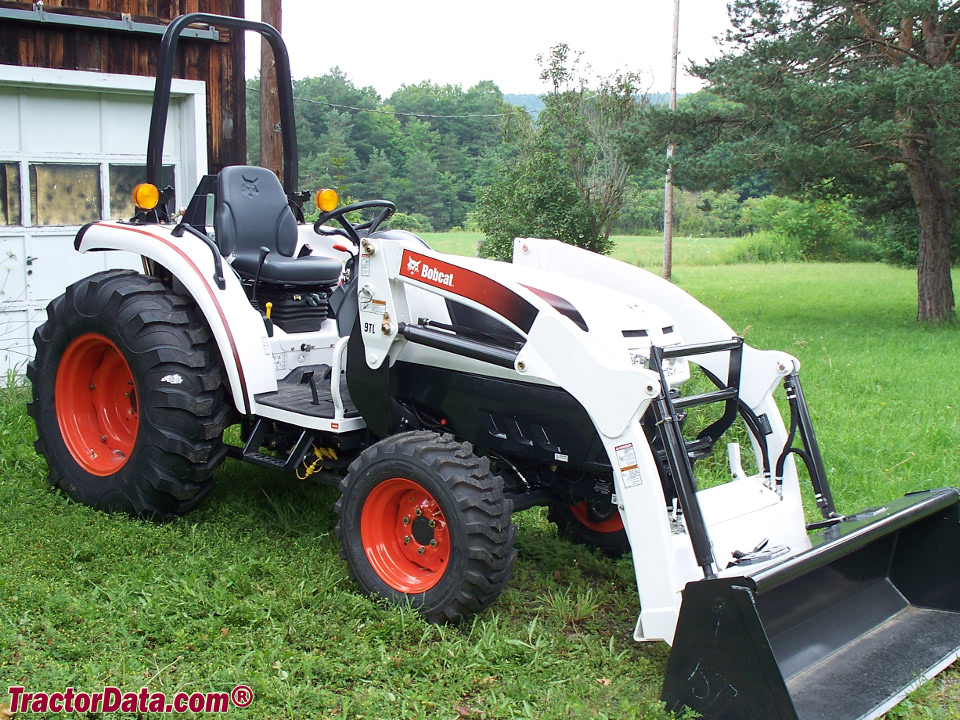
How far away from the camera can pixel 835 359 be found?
973 centimetres

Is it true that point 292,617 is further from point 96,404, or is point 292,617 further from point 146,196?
point 146,196

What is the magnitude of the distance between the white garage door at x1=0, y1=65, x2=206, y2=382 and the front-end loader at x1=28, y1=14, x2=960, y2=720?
3.02m

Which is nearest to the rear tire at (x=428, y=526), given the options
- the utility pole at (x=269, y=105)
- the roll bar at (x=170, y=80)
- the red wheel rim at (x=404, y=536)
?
the red wheel rim at (x=404, y=536)

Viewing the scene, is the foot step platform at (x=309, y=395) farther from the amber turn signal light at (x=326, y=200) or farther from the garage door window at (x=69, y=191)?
the garage door window at (x=69, y=191)

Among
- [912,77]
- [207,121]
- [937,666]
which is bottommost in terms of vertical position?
[937,666]

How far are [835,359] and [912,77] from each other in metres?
3.47

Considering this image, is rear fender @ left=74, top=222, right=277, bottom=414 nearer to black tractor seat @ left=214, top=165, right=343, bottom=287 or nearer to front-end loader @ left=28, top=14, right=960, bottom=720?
front-end loader @ left=28, top=14, right=960, bottom=720

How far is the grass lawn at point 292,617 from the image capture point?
3164 mm

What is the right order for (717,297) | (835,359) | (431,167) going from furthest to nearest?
1. (431,167)
2. (717,297)
3. (835,359)

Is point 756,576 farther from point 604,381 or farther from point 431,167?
point 431,167

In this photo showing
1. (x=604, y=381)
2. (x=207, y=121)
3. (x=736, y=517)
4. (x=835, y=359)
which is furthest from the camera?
(x=835, y=359)

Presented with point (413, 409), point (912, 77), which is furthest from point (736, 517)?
point (912, 77)
